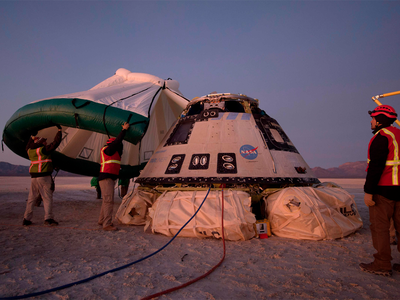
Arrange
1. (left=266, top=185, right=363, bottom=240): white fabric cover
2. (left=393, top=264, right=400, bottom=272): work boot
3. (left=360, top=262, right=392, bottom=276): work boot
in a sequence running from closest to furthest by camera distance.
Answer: (left=360, top=262, right=392, bottom=276): work boot, (left=393, top=264, right=400, bottom=272): work boot, (left=266, top=185, right=363, bottom=240): white fabric cover

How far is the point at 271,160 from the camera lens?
5.28 metres

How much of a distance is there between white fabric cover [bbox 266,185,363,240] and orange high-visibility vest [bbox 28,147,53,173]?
506 cm

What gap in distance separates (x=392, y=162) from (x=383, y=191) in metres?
0.37

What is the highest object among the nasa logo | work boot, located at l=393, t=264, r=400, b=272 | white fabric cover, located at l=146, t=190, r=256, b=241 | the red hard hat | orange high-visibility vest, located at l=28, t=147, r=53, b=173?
the red hard hat

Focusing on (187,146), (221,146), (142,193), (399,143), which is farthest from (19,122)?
(399,143)

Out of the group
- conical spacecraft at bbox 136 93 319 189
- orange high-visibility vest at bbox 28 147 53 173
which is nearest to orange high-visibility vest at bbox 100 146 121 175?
conical spacecraft at bbox 136 93 319 189

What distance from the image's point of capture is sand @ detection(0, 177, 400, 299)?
230 cm

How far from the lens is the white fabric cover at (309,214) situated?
424 centimetres

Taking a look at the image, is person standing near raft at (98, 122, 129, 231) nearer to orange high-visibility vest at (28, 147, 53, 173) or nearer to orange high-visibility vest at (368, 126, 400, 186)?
orange high-visibility vest at (28, 147, 53, 173)

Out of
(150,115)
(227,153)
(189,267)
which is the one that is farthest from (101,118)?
(189,267)

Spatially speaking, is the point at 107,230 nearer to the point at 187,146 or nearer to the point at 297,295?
the point at 187,146

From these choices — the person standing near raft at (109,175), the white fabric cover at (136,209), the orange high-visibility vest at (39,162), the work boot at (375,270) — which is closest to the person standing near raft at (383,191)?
the work boot at (375,270)

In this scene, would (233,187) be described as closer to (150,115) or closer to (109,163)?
(109,163)

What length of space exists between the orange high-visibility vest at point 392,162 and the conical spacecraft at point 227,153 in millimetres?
2187
